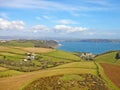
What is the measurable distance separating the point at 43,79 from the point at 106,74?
1760 cm

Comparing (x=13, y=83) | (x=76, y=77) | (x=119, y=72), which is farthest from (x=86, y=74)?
(x=13, y=83)

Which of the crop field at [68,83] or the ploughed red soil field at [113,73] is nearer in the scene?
the crop field at [68,83]

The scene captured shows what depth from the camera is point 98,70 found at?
212ft

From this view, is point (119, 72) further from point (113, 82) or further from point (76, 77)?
point (76, 77)

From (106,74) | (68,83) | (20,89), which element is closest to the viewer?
(20,89)

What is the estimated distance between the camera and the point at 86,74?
5591 centimetres

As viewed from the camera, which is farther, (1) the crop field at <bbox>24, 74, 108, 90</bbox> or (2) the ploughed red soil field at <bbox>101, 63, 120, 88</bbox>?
(2) the ploughed red soil field at <bbox>101, 63, 120, 88</bbox>

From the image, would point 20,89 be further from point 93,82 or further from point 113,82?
point 113,82

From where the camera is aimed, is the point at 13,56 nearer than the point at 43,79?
No

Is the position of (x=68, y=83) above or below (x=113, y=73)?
above

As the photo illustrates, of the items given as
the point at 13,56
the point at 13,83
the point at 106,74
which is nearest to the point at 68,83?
the point at 13,83

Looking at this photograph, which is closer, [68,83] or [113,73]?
[68,83]

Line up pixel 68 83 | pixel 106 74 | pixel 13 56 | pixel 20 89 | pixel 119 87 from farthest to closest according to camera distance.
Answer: pixel 13 56 < pixel 106 74 < pixel 119 87 < pixel 68 83 < pixel 20 89

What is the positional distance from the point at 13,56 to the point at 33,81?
63093mm
